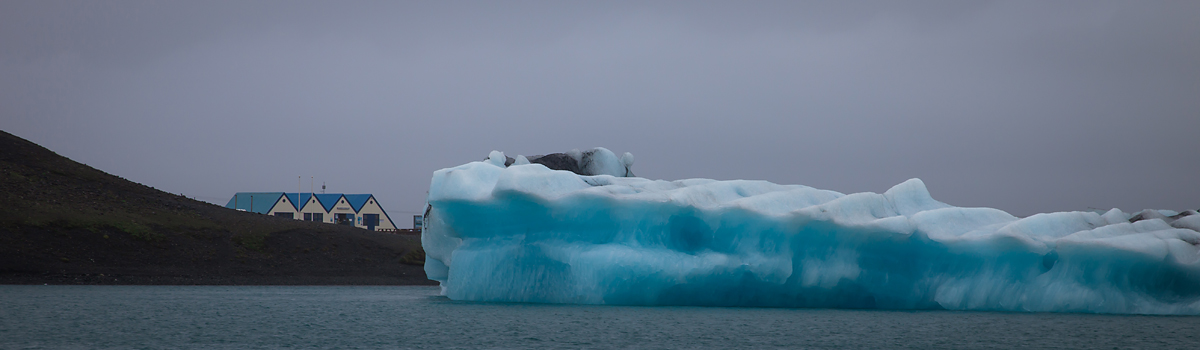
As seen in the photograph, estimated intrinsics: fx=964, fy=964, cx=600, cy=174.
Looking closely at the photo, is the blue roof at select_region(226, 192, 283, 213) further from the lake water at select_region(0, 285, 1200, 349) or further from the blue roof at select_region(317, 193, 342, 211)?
the lake water at select_region(0, 285, 1200, 349)

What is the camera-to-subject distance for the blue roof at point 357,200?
7181 centimetres

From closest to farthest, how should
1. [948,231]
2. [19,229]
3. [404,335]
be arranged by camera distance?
1. [404,335]
2. [948,231]
3. [19,229]

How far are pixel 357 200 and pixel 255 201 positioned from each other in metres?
7.25

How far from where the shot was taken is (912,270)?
1872 centimetres

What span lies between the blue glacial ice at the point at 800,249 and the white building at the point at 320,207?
1974 inches

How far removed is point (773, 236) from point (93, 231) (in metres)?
33.2

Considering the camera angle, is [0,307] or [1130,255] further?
[0,307]

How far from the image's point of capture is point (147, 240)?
137 feet

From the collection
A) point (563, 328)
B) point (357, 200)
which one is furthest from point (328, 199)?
point (563, 328)

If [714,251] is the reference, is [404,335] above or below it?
below

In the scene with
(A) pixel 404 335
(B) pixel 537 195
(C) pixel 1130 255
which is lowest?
(A) pixel 404 335

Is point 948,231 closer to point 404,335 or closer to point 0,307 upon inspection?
point 404,335

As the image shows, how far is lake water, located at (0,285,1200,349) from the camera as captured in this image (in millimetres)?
13023

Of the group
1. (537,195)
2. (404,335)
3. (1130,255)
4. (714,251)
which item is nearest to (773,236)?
(714,251)
